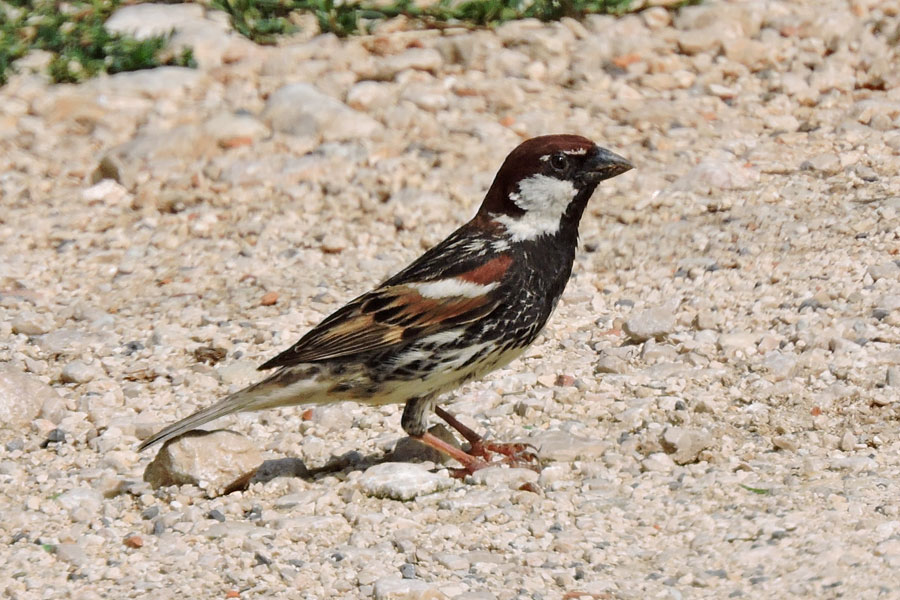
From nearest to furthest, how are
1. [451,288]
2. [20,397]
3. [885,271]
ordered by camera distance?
1. [451,288]
2. [20,397]
3. [885,271]

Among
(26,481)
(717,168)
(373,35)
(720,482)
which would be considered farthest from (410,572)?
(373,35)

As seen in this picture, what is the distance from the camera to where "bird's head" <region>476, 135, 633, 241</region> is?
5270 mm

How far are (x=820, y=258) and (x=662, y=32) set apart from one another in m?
2.80

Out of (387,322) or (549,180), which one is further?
(549,180)

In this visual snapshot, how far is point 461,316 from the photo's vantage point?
507 centimetres

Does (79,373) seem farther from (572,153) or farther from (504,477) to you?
(572,153)

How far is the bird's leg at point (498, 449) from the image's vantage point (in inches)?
203

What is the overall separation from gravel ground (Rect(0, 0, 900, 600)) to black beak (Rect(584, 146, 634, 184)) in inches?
35.3

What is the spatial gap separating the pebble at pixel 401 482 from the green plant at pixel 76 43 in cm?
454

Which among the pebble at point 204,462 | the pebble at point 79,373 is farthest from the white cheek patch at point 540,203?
the pebble at point 79,373

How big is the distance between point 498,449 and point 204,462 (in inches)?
41.7

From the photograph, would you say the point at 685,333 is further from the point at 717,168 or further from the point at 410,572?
the point at 410,572

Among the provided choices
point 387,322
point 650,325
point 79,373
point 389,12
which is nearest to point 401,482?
point 387,322

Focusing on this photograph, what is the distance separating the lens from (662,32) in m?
8.79
